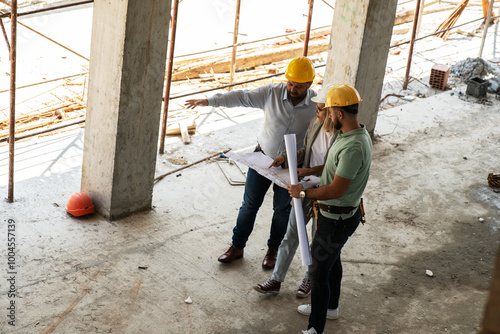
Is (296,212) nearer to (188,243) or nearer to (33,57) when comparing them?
(188,243)

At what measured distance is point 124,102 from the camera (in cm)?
578

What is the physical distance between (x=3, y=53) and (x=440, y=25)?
11.0 m

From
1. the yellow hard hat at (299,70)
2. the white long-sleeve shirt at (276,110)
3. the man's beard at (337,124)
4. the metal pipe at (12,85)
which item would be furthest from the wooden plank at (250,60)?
the man's beard at (337,124)

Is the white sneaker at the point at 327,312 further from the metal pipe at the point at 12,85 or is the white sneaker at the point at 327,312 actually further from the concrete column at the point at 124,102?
the metal pipe at the point at 12,85

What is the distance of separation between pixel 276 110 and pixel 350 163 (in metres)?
1.40

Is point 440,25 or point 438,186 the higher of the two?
point 440,25

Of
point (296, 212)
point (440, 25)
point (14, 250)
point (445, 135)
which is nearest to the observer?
point (296, 212)

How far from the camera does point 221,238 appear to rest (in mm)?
6043

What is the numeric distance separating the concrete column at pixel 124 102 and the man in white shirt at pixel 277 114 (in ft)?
3.12

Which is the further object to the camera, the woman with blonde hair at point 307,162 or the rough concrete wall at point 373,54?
the rough concrete wall at point 373,54

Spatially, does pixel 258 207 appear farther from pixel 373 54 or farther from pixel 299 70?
pixel 373 54

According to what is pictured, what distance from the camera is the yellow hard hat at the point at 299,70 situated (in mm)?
4797

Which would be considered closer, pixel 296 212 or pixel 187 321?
pixel 296 212

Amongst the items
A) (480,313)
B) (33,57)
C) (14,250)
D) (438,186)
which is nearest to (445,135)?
(438,186)
